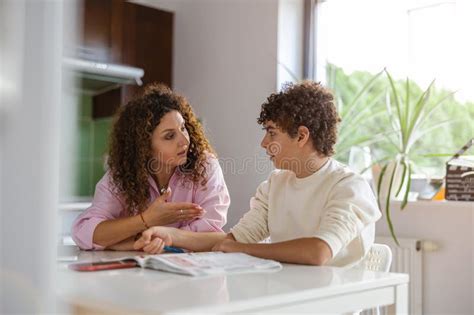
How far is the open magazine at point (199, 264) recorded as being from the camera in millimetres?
1249

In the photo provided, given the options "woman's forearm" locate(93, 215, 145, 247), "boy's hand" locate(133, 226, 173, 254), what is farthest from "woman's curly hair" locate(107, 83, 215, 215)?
"boy's hand" locate(133, 226, 173, 254)

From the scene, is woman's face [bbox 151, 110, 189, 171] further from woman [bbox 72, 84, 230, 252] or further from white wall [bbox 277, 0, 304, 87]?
white wall [bbox 277, 0, 304, 87]

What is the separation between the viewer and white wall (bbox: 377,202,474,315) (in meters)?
2.62

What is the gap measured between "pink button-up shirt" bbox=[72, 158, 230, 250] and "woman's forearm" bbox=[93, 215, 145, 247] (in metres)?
0.03

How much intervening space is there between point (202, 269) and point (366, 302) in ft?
1.08

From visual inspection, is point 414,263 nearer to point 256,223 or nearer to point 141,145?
point 256,223

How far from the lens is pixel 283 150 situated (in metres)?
1.72

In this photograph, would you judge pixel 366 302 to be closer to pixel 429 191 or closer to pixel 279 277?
pixel 279 277

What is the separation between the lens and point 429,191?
2809mm

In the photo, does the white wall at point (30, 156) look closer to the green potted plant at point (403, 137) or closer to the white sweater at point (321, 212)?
the white sweater at point (321, 212)

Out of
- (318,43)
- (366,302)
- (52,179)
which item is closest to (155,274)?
(366,302)

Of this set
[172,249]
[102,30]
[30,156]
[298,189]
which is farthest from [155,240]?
[102,30]

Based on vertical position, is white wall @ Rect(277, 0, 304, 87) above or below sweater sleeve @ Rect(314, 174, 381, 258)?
above

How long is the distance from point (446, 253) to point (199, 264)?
1.72 metres
